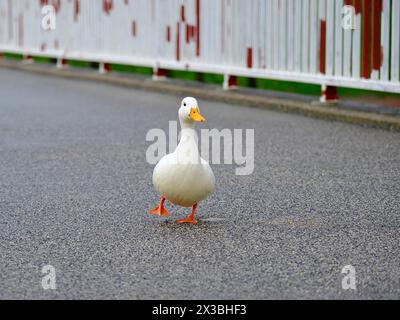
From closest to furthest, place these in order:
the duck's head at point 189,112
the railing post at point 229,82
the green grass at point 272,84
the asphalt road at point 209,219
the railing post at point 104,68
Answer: the asphalt road at point 209,219 < the duck's head at point 189,112 < the railing post at point 229,82 < the green grass at point 272,84 < the railing post at point 104,68

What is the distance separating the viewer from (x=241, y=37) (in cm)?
1430

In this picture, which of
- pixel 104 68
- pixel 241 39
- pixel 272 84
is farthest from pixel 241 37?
pixel 104 68

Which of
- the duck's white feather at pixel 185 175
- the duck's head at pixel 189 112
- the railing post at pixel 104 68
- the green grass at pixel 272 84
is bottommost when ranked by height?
the duck's white feather at pixel 185 175

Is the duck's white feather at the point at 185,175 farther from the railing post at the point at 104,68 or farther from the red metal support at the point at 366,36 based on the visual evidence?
the railing post at the point at 104,68

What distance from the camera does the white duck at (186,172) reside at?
6.70m

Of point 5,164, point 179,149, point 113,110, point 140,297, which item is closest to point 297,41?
point 113,110

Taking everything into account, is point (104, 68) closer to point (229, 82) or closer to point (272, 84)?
point (272, 84)

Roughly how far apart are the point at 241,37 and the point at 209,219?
738 cm

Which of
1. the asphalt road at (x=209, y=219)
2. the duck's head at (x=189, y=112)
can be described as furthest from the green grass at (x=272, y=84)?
the duck's head at (x=189, y=112)

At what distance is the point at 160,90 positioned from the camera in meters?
15.8

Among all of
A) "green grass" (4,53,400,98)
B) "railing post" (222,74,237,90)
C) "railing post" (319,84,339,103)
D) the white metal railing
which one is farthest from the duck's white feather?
"green grass" (4,53,400,98)

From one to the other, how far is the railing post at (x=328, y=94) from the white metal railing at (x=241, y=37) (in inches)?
4.8

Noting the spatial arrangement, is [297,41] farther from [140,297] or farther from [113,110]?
[140,297]
